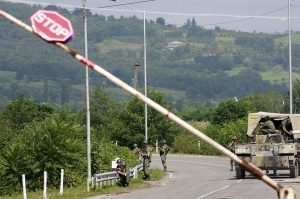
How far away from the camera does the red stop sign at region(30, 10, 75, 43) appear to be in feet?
23.2

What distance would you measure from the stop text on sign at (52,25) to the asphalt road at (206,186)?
16478 millimetres

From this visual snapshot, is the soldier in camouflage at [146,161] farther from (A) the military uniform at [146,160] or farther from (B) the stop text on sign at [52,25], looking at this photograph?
(B) the stop text on sign at [52,25]

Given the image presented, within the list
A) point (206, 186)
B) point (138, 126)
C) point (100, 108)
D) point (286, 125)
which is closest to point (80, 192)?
point (206, 186)

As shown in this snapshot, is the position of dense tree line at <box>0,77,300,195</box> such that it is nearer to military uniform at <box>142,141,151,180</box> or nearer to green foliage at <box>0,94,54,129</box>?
green foliage at <box>0,94,54,129</box>

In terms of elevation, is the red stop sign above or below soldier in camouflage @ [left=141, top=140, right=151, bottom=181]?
above

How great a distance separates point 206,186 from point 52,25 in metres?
22.0

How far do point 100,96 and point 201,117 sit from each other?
3057cm

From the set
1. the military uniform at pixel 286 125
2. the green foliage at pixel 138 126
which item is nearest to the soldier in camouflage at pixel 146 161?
the military uniform at pixel 286 125

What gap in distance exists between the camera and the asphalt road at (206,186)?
79.5 ft

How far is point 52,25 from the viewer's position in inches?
279

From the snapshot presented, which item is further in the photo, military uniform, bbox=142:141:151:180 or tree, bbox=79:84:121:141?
tree, bbox=79:84:121:141

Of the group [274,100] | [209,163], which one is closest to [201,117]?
[274,100]

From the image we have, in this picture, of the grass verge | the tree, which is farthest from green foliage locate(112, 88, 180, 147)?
the grass verge

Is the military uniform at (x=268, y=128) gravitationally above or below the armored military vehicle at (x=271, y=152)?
above
